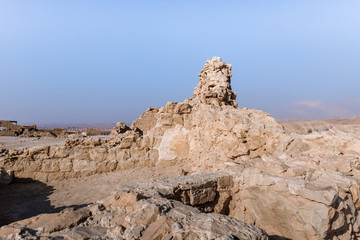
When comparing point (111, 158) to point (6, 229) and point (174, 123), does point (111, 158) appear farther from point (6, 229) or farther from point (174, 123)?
point (6, 229)

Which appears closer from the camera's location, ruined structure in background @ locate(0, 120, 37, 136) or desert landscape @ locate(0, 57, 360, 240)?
desert landscape @ locate(0, 57, 360, 240)

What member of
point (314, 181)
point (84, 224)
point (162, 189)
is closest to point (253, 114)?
point (314, 181)

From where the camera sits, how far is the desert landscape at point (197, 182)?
94.3 inches

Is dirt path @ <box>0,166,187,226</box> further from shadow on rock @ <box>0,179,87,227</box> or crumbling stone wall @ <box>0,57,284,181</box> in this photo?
crumbling stone wall @ <box>0,57,284,181</box>

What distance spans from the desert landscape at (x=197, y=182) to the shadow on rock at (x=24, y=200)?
3 centimetres

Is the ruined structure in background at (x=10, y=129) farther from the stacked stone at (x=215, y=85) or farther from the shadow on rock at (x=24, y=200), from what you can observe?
the stacked stone at (x=215, y=85)

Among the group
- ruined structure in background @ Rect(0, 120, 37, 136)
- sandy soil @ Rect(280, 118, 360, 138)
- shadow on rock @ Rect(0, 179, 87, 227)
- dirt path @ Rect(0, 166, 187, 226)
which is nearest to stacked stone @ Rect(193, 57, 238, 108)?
sandy soil @ Rect(280, 118, 360, 138)

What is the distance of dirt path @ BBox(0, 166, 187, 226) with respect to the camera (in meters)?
5.62

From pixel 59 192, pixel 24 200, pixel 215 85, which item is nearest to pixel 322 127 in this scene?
pixel 215 85

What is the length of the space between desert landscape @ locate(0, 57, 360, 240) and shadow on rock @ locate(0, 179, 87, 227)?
0.03 m

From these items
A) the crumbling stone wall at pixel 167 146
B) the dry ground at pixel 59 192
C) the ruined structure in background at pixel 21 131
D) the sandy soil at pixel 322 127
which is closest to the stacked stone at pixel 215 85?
the crumbling stone wall at pixel 167 146

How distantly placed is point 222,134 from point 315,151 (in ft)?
8.18

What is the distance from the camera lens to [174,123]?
8594 millimetres

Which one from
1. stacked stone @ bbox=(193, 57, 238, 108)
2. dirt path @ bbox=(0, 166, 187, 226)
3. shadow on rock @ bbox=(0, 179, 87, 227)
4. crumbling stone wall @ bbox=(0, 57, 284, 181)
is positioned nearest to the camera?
shadow on rock @ bbox=(0, 179, 87, 227)
